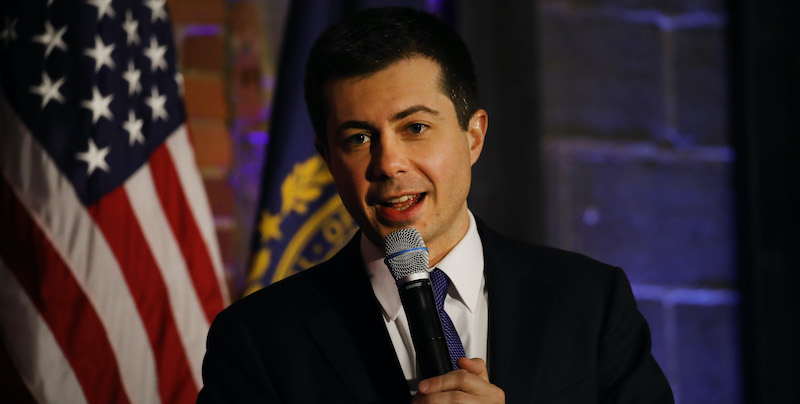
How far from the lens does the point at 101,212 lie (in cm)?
223

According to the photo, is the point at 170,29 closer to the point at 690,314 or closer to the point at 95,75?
the point at 95,75

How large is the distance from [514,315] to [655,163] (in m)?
1.56

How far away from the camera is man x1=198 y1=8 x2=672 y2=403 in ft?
5.11

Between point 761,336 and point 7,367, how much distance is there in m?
2.19

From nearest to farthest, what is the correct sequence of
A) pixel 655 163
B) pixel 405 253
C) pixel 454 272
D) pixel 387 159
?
pixel 405 253, pixel 387 159, pixel 454 272, pixel 655 163

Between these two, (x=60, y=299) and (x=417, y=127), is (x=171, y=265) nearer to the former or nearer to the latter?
(x=60, y=299)

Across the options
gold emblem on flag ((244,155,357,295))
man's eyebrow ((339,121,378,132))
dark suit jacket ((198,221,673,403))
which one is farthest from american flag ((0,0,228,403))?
man's eyebrow ((339,121,378,132))

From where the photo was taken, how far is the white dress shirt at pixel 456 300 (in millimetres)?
1629

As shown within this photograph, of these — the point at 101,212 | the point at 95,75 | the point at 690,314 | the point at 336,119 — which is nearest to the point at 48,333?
the point at 101,212

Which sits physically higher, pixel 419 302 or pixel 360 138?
pixel 360 138

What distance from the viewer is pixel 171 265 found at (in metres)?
2.29

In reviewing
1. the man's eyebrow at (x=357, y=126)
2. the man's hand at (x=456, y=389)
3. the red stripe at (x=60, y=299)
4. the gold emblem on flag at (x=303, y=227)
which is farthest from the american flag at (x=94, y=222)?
the man's hand at (x=456, y=389)

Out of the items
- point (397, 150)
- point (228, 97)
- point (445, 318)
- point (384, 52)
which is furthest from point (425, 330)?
point (228, 97)

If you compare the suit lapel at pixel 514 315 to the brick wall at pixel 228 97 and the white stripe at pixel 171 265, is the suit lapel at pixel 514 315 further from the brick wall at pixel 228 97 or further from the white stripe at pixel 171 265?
the brick wall at pixel 228 97
